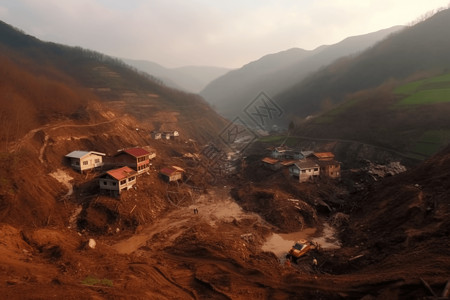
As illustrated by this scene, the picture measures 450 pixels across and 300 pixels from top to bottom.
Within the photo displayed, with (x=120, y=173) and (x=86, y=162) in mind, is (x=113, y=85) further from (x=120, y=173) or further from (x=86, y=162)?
(x=120, y=173)

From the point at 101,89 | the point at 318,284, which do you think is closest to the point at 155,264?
the point at 318,284

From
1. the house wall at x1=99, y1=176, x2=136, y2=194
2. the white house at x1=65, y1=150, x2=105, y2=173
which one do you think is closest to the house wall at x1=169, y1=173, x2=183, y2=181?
the house wall at x1=99, y1=176, x2=136, y2=194

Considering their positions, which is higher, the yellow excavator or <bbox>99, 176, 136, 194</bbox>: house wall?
<bbox>99, 176, 136, 194</bbox>: house wall

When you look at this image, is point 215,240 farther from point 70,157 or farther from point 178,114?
point 178,114

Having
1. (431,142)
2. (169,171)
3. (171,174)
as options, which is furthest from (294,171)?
(431,142)

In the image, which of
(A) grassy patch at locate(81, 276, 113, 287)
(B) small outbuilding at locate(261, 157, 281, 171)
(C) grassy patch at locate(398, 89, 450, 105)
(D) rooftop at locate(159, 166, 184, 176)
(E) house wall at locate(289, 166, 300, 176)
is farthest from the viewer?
(C) grassy patch at locate(398, 89, 450, 105)

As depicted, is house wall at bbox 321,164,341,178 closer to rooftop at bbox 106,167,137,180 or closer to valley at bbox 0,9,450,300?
valley at bbox 0,9,450,300
